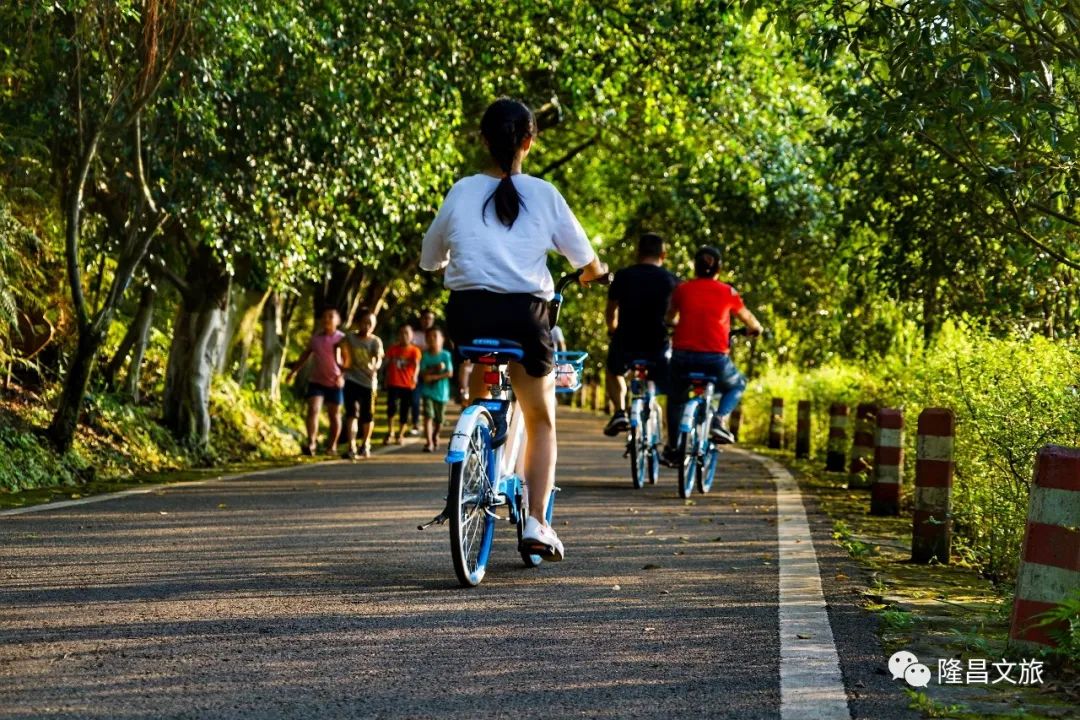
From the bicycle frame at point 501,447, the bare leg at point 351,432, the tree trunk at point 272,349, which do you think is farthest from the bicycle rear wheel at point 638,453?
the tree trunk at point 272,349

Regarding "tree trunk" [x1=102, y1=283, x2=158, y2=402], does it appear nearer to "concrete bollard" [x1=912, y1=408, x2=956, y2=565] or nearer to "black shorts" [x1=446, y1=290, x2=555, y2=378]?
→ "concrete bollard" [x1=912, y1=408, x2=956, y2=565]

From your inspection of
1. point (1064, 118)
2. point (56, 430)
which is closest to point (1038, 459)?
point (1064, 118)

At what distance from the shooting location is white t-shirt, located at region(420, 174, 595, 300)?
24.3 feet

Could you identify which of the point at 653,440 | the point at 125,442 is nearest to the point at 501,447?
the point at 653,440

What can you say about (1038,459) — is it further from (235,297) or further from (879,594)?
(235,297)

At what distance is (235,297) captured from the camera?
80.3 feet

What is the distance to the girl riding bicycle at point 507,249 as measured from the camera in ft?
24.4

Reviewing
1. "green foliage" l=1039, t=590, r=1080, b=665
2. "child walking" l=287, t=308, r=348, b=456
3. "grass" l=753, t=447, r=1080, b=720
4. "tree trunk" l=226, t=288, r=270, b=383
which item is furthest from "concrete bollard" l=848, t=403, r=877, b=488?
"tree trunk" l=226, t=288, r=270, b=383

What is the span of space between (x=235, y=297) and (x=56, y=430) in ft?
33.6

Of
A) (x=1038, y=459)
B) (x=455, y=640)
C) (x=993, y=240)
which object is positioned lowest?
(x=455, y=640)

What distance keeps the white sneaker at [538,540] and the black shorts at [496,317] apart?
90 centimetres

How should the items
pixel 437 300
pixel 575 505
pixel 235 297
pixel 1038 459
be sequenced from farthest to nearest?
1. pixel 437 300
2. pixel 235 297
3. pixel 575 505
4. pixel 1038 459

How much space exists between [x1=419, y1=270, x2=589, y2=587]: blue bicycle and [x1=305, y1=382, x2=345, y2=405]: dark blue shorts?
11285 millimetres

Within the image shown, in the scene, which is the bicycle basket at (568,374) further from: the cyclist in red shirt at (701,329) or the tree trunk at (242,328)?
the tree trunk at (242,328)
